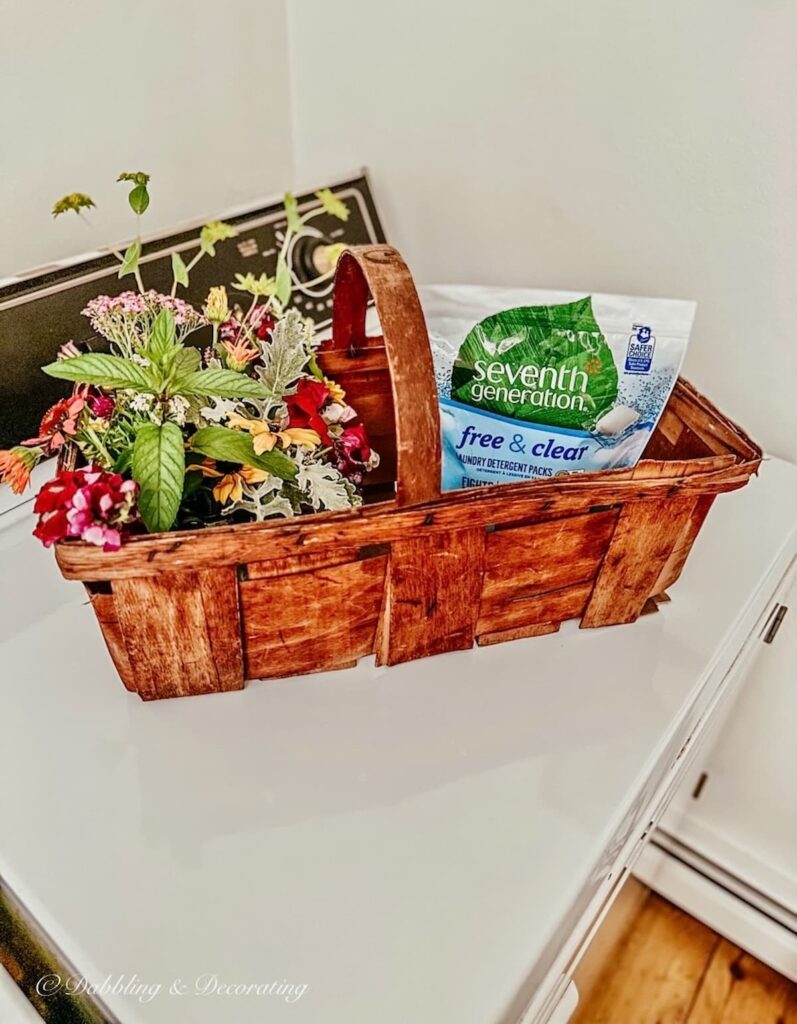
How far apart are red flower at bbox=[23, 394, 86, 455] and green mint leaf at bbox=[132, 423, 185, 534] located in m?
0.07

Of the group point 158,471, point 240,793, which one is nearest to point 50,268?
point 158,471

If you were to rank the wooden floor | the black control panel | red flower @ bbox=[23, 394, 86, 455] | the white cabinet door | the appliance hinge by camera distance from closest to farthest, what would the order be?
1. red flower @ bbox=[23, 394, 86, 455]
2. the black control panel
3. the appliance hinge
4. the white cabinet door
5. the wooden floor

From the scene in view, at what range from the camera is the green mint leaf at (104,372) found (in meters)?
0.50

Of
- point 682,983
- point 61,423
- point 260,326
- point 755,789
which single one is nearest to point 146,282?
point 260,326

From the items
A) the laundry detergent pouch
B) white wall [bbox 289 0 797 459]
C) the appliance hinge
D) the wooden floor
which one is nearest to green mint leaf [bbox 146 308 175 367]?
the laundry detergent pouch

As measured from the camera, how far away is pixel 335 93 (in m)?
1.04

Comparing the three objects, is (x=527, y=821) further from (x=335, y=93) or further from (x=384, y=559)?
(x=335, y=93)

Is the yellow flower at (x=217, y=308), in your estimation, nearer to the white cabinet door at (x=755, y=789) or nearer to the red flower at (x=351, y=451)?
the red flower at (x=351, y=451)

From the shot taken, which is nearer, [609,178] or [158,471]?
[158,471]

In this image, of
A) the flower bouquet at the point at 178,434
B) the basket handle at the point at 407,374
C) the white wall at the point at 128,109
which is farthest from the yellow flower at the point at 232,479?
the white wall at the point at 128,109

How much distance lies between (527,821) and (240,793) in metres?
0.19

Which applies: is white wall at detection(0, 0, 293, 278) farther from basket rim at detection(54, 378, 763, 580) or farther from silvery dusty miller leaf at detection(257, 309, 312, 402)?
basket rim at detection(54, 378, 763, 580)

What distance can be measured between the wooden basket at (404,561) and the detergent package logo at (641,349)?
0.06 m

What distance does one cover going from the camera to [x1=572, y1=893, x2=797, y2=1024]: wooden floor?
1.12 metres
